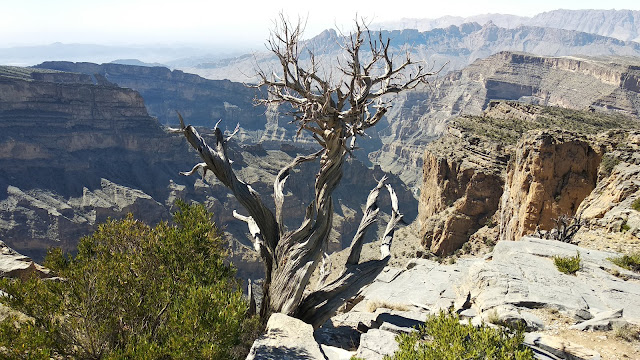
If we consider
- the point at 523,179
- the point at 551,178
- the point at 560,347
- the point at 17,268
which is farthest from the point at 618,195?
the point at 17,268

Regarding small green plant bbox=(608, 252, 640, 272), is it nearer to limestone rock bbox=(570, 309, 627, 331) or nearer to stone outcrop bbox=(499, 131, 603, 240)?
limestone rock bbox=(570, 309, 627, 331)

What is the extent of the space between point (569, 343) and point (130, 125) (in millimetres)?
121627

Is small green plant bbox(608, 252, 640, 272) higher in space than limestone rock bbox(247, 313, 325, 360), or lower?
lower

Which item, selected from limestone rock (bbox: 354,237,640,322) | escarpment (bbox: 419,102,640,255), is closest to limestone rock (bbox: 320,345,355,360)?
limestone rock (bbox: 354,237,640,322)

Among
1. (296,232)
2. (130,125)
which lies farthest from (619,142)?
(130,125)

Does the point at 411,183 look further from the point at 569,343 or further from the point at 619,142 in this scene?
the point at 569,343

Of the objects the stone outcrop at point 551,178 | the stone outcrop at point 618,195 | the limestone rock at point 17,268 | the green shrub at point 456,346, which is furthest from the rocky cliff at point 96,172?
the green shrub at point 456,346

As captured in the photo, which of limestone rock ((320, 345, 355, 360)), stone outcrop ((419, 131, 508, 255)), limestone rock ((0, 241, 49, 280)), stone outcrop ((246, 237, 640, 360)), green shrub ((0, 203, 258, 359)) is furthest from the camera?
stone outcrop ((419, 131, 508, 255))

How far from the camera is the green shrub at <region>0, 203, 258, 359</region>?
6.66m

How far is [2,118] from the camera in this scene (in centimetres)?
9250

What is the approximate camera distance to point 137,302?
803 cm

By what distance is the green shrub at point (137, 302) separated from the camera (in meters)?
6.66

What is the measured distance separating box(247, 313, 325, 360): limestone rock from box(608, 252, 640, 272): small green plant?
1178cm

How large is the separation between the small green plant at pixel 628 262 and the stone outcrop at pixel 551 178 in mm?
14978
